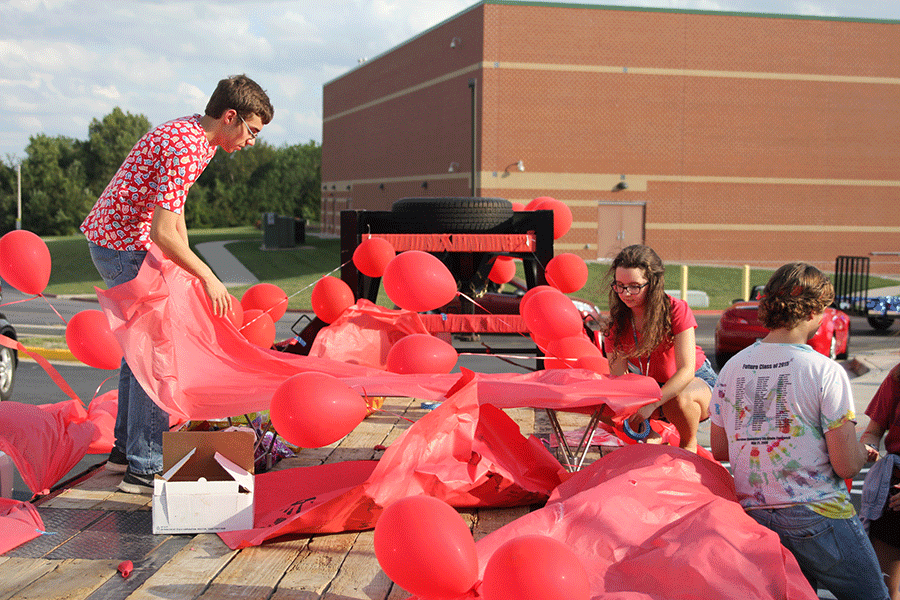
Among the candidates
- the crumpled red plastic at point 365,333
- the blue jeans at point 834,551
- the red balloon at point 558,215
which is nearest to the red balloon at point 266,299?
the crumpled red plastic at point 365,333

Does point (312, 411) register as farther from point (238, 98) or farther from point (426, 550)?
point (238, 98)

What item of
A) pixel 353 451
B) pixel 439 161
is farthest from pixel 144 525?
pixel 439 161

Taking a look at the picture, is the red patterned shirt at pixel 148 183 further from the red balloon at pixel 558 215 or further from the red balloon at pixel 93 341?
the red balloon at pixel 558 215

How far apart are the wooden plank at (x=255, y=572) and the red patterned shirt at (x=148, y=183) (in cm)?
170

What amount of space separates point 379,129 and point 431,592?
40220 mm

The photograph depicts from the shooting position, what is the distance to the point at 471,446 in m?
3.54

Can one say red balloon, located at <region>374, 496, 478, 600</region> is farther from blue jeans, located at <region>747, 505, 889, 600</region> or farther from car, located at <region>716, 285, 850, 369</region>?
car, located at <region>716, 285, 850, 369</region>

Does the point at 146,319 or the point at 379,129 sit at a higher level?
the point at 379,129

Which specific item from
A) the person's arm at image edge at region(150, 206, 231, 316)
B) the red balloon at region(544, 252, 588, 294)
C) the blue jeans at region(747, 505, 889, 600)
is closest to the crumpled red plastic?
the red balloon at region(544, 252, 588, 294)

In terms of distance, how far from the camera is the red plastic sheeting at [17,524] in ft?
10.7

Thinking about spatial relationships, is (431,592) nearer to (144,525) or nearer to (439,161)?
(144,525)

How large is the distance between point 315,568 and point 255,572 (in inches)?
9.3

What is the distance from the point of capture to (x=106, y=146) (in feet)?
251

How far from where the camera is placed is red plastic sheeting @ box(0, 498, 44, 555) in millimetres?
3250
